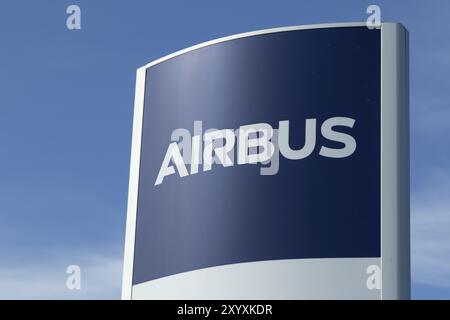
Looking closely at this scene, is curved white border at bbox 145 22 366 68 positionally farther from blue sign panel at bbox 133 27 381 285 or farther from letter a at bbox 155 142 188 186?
letter a at bbox 155 142 188 186

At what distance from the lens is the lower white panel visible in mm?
11414

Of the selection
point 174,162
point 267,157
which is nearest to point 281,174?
point 267,157

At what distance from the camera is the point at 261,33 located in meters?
12.8

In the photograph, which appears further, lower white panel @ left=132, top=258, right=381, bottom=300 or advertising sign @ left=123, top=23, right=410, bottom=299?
advertising sign @ left=123, top=23, right=410, bottom=299

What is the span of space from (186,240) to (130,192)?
4.83 ft

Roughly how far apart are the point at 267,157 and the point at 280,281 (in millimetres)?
1629

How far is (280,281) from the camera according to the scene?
11750 millimetres

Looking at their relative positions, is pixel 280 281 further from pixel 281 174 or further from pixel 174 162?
pixel 174 162

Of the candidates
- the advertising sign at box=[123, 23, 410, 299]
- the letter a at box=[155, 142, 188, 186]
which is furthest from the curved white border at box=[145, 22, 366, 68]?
the letter a at box=[155, 142, 188, 186]

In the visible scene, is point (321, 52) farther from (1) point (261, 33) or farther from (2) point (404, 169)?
(2) point (404, 169)

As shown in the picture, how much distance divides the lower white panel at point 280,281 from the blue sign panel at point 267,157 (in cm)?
11

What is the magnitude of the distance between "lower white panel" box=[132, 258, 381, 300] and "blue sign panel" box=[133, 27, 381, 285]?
0.11 metres

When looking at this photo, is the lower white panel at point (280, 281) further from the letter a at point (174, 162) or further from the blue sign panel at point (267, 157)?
the letter a at point (174, 162)

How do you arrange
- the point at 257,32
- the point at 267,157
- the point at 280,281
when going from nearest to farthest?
the point at 280,281, the point at 267,157, the point at 257,32
